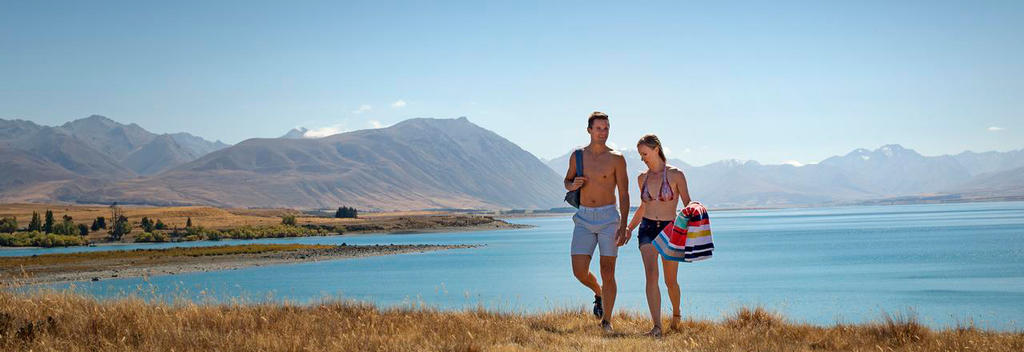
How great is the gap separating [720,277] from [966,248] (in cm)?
2412

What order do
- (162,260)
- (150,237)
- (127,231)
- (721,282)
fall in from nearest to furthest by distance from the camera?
(721,282), (162,260), (150,237), (127,231)

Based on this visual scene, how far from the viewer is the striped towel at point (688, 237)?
780 cm

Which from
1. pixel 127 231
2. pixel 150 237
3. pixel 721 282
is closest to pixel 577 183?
pixel 721 282

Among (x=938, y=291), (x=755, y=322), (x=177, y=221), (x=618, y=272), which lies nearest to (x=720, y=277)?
(x=618, y=272)

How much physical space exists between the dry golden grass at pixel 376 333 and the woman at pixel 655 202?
0.43 m

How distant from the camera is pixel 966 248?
5034cm

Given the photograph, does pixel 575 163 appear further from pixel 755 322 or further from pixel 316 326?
pixel 316 326

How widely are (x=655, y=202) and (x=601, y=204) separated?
516 millimetres

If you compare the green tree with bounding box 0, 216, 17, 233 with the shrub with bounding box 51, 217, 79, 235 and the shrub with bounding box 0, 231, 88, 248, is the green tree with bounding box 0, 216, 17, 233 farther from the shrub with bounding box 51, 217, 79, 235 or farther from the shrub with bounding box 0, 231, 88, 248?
the shrub with bounding box 0, 231, 88, 248

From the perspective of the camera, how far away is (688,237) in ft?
25.8

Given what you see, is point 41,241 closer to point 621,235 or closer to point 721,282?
point 721,282

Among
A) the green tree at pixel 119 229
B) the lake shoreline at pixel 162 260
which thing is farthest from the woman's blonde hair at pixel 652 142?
the green tree at pixel 119 229

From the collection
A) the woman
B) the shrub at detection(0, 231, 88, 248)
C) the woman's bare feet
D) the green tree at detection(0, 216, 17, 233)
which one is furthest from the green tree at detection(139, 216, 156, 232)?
the woman's bare feet

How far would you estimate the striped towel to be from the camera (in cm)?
780
